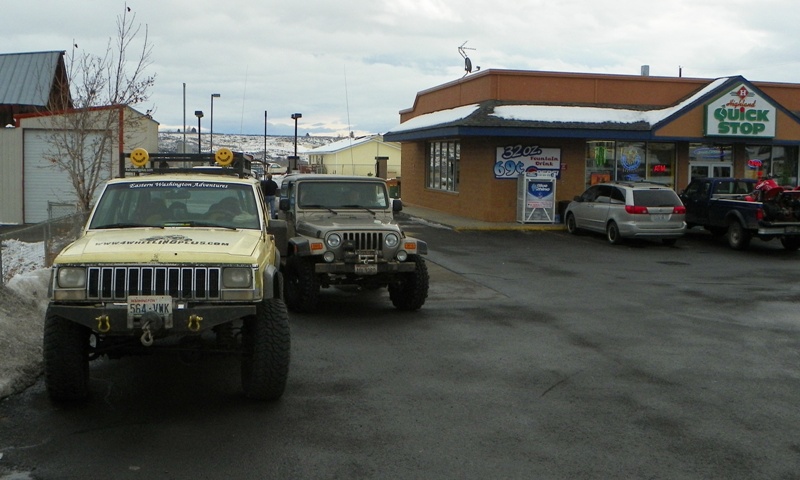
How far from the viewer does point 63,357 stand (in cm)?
657

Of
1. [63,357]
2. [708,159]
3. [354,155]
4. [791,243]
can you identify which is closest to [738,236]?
[791,243]

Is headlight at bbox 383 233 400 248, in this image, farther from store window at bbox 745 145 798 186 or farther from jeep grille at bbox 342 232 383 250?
store window at bbox 745 145 798 186

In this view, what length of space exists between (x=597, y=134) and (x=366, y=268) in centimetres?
1670

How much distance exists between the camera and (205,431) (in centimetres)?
627

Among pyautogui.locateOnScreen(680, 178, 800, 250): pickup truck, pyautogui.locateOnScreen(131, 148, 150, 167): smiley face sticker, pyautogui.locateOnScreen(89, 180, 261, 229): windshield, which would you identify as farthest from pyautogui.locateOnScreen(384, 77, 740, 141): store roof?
pyautogui.locateOnScreen(89, 180, 261, 229): windshield

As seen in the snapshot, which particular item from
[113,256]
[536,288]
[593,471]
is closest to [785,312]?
[536,288]

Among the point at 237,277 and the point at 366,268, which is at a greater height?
the point at 237,277

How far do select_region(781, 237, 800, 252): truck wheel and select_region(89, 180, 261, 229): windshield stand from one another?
54.7ft

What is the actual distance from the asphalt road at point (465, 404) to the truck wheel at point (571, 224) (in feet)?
37.9

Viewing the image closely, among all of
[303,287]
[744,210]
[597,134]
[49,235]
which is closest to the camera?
[303,287]

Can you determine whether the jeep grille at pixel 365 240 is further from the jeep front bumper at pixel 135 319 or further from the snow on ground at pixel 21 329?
the jeep front bumper at pixel 135 319

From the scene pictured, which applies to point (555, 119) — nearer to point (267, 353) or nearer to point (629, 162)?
point (629, 162)

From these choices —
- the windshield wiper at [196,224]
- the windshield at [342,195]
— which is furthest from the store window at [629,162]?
the windshield wiper at [196,224]

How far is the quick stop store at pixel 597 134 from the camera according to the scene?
26219 mm
